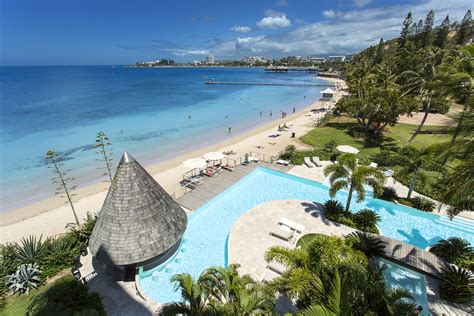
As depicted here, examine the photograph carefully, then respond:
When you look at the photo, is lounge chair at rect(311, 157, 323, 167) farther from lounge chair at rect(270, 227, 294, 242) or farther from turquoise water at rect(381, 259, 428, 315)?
turquoise water at rect(381, 259, 428, 315)

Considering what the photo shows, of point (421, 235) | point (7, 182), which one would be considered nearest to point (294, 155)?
point (421, 235)

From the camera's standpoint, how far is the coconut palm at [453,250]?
10062 millimetres

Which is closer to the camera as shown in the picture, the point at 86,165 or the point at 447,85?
Answer: the point at 447,85

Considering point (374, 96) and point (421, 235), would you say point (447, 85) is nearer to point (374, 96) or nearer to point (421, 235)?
point (421, 235)

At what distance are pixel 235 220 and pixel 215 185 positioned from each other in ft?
15.5

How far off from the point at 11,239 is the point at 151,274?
10714 mm

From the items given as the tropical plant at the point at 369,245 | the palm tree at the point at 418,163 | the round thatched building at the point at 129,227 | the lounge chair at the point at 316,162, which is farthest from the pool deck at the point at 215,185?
the tropical plant at the point at 369,245

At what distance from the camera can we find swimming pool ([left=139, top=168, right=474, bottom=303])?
10.2 m

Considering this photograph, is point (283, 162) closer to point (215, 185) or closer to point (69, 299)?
point (215, 185)

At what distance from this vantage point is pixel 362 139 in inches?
1063

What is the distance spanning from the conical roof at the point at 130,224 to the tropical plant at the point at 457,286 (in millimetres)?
11102

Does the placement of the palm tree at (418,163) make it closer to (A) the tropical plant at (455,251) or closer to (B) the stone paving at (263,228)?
(A) the tropical plant at (455,251)

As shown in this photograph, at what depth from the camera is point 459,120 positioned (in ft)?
20.2

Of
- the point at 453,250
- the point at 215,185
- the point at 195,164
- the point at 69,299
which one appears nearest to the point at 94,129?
the point at 195,164
